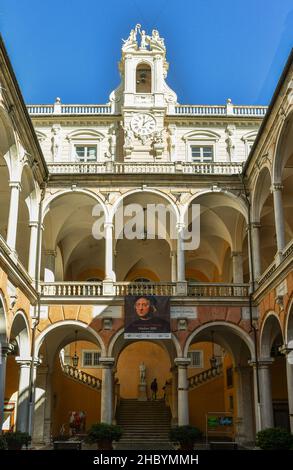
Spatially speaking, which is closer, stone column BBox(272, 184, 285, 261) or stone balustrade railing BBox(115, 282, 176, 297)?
stone column BBox(272, 184, 285, 261)

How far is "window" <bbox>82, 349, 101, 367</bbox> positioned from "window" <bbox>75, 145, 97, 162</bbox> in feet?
36.3

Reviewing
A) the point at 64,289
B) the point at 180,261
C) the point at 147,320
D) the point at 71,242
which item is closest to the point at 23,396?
the point at 64,289

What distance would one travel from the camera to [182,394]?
22.8 m

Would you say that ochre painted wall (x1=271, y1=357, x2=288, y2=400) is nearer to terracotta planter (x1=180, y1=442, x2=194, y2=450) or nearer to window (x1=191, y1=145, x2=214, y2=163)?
terracotta planter (x1=180, y1=442, x2=194, y2=450)

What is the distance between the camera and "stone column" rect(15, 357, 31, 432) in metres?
21.3

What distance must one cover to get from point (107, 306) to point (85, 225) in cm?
621

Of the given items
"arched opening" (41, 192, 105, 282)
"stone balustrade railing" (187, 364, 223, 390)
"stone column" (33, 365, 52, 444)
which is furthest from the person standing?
"stone column" (33, 365, 52, 444)

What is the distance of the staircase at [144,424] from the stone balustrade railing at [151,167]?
11268 mm

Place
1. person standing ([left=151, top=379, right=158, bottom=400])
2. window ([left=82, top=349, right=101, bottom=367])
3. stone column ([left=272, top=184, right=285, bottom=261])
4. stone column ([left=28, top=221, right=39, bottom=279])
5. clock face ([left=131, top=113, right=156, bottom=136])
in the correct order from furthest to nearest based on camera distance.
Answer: window ([left=82, top=349, right=101, bottom=367]), person standing ([left=151, top=379, right=158, bottom=400]), clock face ([left=131, top=113, right=156, bottom=136]), stone column ([left=28, top=221, right=39, bottom=279]), stone column ([left=272, top=184, right=285, bottom=261])

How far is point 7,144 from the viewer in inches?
772

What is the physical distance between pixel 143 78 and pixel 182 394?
1658 centimetres

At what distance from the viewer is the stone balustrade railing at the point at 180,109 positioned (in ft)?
99.6
